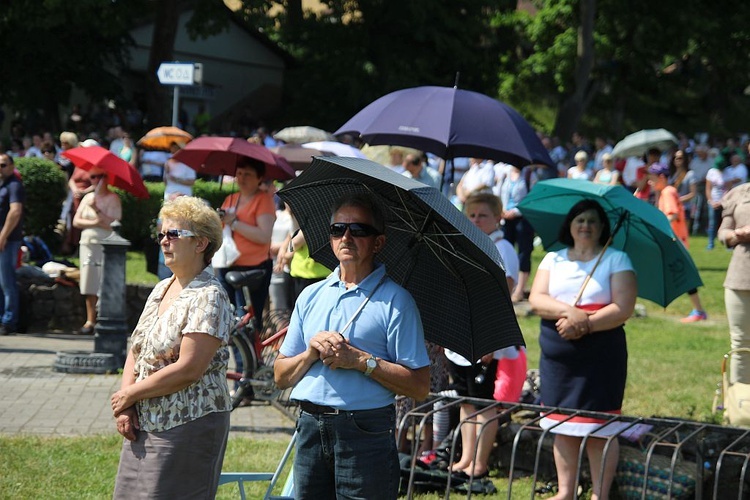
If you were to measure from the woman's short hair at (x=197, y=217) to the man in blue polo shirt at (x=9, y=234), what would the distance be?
306 inches

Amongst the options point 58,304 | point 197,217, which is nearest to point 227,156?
point 58,304

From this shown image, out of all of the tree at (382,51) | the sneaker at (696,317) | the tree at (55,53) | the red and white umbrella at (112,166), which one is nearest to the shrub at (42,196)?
the red and white umbrella at (112,166)

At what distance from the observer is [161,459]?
4.54 m

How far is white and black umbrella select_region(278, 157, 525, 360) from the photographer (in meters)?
4.57

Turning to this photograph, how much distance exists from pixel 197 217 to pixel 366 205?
808 millimetres

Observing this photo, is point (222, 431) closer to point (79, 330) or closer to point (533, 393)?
point (533, 393)

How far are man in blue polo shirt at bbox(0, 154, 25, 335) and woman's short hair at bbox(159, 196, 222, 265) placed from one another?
25.5 feet

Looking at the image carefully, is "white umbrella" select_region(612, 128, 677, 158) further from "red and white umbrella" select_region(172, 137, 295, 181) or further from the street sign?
"red and white umbrella" select_region(172, 137, 295, 181)

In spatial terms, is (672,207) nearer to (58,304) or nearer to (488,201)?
(488,201)

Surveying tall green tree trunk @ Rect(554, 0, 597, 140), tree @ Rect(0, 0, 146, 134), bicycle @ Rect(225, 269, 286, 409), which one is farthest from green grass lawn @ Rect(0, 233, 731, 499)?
tall green tree trunk @ Rect(554, 0, 597, 140)

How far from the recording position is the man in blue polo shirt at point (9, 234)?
12.0 metres

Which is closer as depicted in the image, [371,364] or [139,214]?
[371,364]

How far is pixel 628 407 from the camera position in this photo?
905cm

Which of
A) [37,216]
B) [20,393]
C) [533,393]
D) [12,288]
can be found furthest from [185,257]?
[37,216]
